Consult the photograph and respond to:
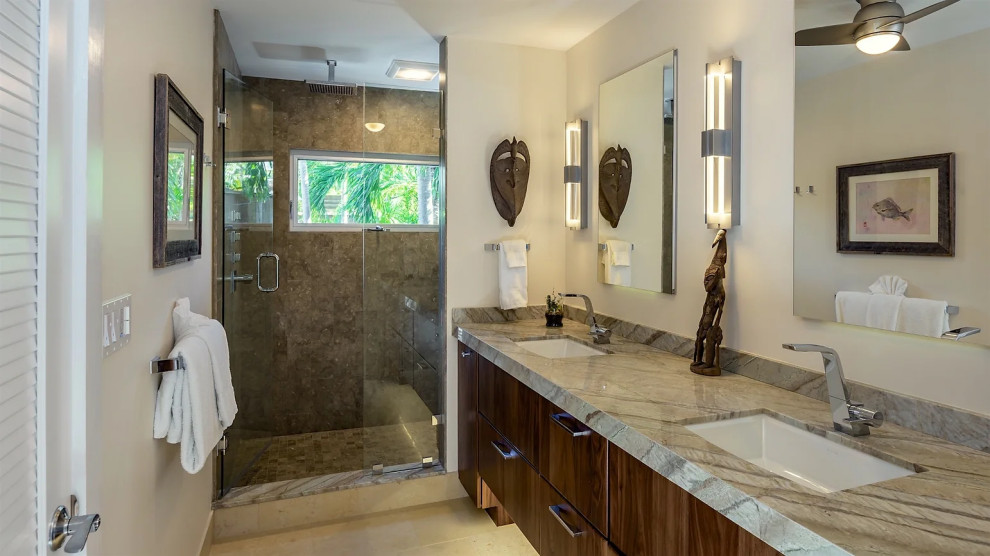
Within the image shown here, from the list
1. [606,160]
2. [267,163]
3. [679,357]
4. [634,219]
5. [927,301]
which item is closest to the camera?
[927,301]

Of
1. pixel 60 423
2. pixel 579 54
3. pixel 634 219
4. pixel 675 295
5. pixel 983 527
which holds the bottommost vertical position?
pixel 983 527

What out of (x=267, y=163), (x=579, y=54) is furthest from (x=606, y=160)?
(x=267, y=163)

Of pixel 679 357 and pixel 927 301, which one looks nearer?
pixel 927 301

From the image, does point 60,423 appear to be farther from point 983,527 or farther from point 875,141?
point 875,141

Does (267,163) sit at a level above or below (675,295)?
above

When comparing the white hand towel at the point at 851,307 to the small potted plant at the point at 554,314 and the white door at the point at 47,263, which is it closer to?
the small potted plant at the point at 554,314

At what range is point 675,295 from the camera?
94.1 inches

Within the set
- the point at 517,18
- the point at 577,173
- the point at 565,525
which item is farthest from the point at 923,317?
the point at 517,18

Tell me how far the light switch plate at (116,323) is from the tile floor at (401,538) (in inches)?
66.5

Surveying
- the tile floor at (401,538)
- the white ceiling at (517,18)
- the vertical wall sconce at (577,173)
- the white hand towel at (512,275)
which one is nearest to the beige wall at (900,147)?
the white ceiling at (517,18)

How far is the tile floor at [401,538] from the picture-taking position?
266cm

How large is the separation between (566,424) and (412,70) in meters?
2.42

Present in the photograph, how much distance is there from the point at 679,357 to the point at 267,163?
102 inches

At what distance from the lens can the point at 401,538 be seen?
9.09ft
